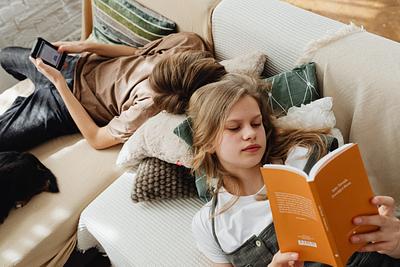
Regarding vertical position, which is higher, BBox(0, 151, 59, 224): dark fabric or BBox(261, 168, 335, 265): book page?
BBox(261, 168, 335, 265): book page

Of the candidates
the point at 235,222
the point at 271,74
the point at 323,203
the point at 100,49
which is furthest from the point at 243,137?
the point at 100,49

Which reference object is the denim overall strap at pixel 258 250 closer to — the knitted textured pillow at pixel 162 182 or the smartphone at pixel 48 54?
the knitted textured pillow at pixel 162 182

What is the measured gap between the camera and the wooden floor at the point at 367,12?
2.38 meters

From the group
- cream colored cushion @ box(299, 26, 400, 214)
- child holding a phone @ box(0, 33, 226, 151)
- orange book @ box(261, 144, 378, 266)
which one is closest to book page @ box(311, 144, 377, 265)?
orange book @ box(261, 144, 378, 266)

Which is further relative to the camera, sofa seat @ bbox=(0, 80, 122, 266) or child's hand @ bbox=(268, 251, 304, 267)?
sofa seat @ bbox=(0, 80, 122, 266)

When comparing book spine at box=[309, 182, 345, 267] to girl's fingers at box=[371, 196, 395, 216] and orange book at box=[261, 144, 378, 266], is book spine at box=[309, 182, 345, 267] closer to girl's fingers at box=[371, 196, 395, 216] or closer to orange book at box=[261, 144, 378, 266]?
orange book at box=[261, 144, 378, 266]

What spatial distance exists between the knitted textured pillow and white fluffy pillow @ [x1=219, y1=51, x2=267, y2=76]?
36cm

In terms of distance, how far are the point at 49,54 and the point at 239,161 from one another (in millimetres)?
1055

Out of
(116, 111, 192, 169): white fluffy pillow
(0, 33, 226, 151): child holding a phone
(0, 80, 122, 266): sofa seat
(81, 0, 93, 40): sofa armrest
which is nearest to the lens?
(116, 111, 192, 169): white fluffy pillow

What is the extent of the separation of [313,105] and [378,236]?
18.3 inches

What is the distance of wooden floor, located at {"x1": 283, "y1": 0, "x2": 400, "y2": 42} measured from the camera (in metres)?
2.38

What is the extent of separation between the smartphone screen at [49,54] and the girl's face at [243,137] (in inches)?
37.4

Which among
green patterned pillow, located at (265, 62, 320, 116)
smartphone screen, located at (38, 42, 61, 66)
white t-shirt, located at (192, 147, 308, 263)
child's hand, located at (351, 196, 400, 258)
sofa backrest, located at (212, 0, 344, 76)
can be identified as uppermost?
sofa backrest, located at (212, 0, 344, 76)

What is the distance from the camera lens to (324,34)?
1368 millimetres
